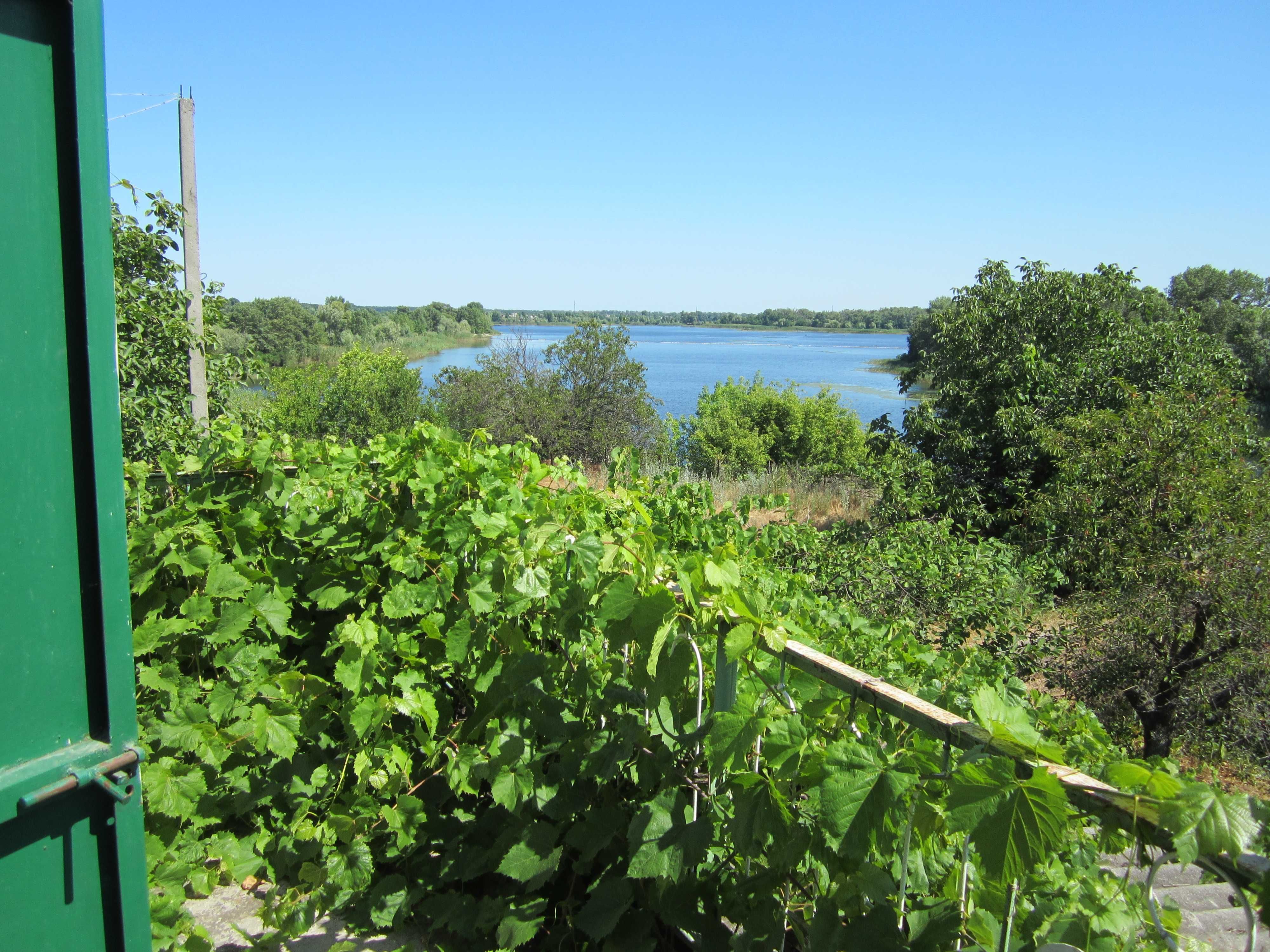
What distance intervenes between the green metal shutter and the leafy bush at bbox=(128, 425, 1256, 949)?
949 mm

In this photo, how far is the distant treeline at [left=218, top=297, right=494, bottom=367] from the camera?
4597 centimetres

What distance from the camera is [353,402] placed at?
2544 centimetres

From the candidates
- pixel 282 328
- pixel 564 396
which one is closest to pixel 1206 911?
pixel 564 396

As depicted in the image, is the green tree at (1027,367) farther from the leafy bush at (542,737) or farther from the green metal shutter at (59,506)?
the green metal shutter at (59,506)

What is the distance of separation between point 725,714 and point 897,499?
11.6 meters

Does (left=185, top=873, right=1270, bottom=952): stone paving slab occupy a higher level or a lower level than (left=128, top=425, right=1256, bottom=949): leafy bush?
lower

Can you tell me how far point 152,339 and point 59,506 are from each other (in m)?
8.41

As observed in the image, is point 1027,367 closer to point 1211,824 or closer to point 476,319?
point 1211,824

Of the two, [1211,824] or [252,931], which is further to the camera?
[252,931]

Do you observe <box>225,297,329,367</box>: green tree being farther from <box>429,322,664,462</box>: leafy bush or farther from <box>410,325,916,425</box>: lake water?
<box>429,322,664,462</box>: leafy bush

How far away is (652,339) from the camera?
184 metres

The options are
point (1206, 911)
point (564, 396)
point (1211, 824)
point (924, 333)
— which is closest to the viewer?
point (1211, 824)

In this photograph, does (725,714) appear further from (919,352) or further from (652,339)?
(652,339)

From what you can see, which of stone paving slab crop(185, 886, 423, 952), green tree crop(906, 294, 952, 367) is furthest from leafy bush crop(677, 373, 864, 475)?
stone paving slab crop(185, 886, 423, 952)
